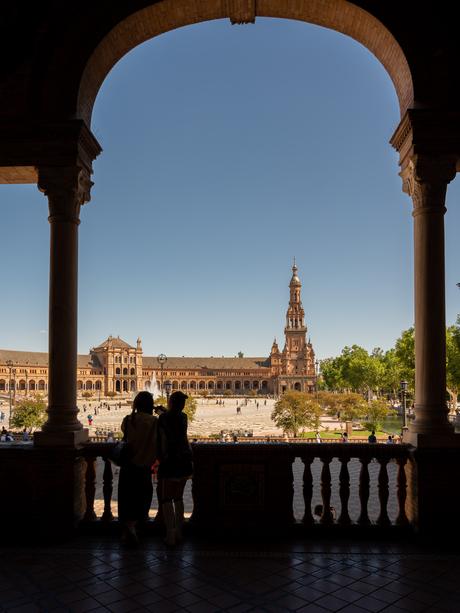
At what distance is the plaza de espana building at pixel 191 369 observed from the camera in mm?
119438

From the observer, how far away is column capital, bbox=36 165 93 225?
244 inches

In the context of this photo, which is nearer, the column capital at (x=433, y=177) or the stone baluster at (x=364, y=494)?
the stone baluster at (x=364, y=494)

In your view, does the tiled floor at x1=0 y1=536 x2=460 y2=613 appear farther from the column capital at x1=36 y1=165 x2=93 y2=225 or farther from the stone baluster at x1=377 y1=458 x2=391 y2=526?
the column capital at x1=36 y1=165 x2=93 y2=225

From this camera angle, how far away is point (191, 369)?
147 meters

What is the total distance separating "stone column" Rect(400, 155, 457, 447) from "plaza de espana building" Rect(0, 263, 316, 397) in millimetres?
117446

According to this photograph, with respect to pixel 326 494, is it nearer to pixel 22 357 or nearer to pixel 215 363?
pixel 22 357

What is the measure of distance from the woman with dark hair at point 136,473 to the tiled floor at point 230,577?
13.0 inches

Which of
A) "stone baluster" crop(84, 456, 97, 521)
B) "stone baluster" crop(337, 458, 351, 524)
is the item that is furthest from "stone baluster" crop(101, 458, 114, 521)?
"stone baluster" crop(337, 458, 351, 524)

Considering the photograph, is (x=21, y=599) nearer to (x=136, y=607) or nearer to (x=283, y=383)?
(x=136, y=607)

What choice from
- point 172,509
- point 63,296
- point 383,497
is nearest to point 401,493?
point 383,497

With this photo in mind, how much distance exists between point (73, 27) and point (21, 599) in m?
6.59

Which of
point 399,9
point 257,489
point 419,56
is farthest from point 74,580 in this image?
point 399,9

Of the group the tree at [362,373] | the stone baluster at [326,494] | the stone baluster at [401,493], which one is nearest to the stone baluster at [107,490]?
the stone baluster at [326,494]

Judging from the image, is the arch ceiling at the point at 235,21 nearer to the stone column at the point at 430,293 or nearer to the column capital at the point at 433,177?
the column capital at the point at 433,177
